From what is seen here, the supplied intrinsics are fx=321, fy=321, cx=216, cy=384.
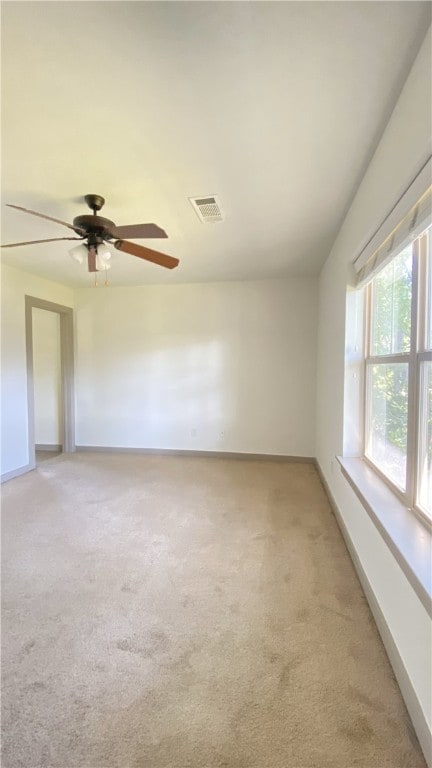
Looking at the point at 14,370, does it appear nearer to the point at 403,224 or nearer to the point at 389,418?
the point at 389,418

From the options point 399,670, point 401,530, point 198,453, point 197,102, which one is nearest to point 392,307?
point 401,530

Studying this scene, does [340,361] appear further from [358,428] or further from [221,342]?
[221,342]

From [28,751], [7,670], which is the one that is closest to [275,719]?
[28,751]

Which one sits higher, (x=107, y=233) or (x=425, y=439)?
(x=107, y=233)

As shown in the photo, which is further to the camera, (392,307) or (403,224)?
(392,307)

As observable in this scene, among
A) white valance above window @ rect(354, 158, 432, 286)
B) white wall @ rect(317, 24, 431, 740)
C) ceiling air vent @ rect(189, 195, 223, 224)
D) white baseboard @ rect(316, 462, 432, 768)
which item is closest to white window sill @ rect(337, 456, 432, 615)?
white wall @ rect(317, 24, 431, 740)

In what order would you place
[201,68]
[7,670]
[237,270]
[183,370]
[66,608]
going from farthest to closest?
[183,370] → [237,270] → [66,608] → [7,670] → [201,68]

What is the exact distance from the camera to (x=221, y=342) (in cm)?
466

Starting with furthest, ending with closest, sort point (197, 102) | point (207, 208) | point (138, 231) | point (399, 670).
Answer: point (207, 208) < point (138, 231) < point (197, 102) < point (399, 670)

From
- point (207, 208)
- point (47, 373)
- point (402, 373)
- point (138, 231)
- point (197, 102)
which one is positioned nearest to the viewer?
point (197, 102)

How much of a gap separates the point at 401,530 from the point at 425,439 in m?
0.41

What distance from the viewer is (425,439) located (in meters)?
1.43

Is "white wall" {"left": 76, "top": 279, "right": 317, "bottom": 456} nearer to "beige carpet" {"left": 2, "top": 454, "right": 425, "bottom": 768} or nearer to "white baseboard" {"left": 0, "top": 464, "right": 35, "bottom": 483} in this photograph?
"white baseboard" {"left": 0, "top": 464, "right": 35, "bottom": 483}

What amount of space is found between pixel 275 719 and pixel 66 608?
1.21 m
